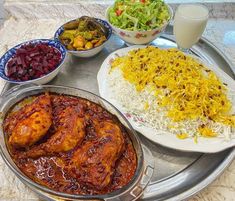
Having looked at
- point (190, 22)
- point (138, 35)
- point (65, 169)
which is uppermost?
point (190, 22)

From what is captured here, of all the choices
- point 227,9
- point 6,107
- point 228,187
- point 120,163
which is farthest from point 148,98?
point 227,9

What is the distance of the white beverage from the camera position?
1.59 meters

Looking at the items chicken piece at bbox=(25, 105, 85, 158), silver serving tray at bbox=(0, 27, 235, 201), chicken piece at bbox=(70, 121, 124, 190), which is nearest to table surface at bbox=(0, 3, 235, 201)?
silver serving tray at bbox=(0, 27, 235, 201)

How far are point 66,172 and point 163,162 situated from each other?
0.41 meters

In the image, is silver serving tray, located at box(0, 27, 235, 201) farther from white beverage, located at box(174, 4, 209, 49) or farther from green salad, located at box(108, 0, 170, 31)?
white beverage, located at box(174, 4, 209, 49)

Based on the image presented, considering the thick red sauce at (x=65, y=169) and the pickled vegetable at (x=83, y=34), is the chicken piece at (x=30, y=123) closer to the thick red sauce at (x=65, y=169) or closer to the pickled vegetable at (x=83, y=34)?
the thick red sauce at (x=65, y=169)

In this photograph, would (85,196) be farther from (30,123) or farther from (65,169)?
(30,123)

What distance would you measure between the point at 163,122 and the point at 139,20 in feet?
2.21

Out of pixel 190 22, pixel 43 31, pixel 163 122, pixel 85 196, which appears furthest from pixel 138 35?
pixel 85 196

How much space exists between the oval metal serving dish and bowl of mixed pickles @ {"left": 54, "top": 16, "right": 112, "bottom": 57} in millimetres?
412

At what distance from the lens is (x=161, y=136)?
128 cm

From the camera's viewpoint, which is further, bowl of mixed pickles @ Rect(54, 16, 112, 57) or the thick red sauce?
bowl of mixed pickles @ Rect(54, 16, 112, 57)

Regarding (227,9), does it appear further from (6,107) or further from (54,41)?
(6,107)

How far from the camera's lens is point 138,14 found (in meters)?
1.73
